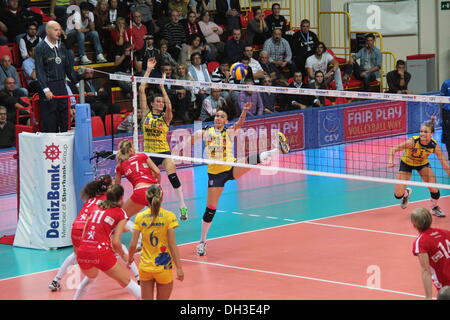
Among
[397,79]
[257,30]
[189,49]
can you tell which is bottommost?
[397,79]

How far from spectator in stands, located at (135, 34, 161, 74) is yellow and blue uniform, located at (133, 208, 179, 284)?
11979 mm

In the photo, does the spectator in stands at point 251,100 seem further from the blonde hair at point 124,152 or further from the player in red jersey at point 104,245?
the player in red jersey at point 104,245

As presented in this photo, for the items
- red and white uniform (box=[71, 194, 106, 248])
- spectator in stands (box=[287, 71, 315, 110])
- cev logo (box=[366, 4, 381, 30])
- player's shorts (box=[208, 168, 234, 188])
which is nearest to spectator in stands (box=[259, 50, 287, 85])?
spectator in stands (box=[287, 71, 315, 110])

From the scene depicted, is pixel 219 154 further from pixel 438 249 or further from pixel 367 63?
pixel 367 63

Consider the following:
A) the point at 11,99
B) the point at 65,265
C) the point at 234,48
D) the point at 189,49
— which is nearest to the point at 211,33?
the point at 234,48

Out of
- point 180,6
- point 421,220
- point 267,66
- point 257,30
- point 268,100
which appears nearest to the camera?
point 421,220

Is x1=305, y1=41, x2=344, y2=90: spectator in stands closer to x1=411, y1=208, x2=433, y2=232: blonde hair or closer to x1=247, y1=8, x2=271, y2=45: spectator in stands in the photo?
x1=247, y1=8, x2=271, y2=45: spectator in stands

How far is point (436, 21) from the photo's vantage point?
28.6 m

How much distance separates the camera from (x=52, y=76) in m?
14.1

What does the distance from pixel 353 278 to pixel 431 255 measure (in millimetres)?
2408

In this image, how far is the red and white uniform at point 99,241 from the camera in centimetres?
973

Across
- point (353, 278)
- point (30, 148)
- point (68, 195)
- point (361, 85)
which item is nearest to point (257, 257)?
point (353, 278)

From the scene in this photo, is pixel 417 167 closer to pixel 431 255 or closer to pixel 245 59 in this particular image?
pixel 431 255

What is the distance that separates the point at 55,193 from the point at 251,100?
8.80 m
